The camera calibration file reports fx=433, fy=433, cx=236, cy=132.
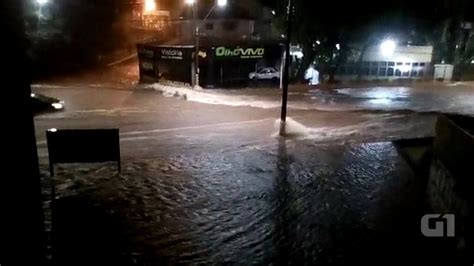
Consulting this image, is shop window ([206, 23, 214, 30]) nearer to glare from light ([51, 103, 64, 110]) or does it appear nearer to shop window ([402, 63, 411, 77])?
shop window ([402, 63, 411, 77])

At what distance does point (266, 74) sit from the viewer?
111ft

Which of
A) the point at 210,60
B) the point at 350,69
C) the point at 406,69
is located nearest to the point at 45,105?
the point at 210,60

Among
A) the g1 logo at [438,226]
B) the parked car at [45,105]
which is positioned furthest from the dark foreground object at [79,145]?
the parked car at [45,105]

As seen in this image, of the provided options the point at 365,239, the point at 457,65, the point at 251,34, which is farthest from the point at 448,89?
the point at 365,239

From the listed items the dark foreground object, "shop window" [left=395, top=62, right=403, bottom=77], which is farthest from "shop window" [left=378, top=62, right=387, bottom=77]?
the dark foreground object

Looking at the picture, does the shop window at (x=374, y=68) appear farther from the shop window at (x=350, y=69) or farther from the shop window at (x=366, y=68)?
the shop window at (x=350, y=69)

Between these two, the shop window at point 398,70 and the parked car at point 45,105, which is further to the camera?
the shop window at point 398,70

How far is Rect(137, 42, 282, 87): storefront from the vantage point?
31750mm

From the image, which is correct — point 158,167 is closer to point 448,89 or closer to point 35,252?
point 35,252

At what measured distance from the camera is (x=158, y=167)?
1125 cm

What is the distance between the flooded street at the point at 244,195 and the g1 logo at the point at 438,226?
0.71 feet

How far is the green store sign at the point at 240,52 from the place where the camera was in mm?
31750

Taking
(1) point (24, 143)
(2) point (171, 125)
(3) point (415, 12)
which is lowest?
(2) point (171, 125)

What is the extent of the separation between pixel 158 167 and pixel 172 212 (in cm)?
322
